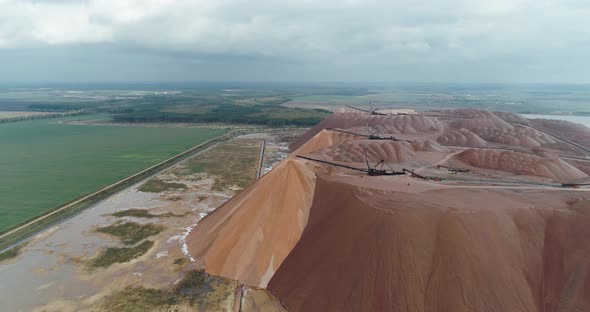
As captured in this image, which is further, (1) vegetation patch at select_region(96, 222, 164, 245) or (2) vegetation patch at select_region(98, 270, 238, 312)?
(1) vegetation patch at select_region(96, 222, 164, 245)

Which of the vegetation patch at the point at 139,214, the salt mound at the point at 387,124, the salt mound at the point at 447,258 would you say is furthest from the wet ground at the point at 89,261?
the salt mound at the point at 387,124

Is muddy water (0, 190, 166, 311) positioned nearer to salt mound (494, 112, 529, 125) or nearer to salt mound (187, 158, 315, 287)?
salt mound (187, 158, 315, 287)

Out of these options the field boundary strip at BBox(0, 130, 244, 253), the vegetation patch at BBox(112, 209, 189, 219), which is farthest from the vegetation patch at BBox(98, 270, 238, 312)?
the field boundary strip at BBox(0, 130, 244, 253)

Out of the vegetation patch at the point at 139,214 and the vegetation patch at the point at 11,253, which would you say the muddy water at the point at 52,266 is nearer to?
the vegetation patch at the point at 11,253

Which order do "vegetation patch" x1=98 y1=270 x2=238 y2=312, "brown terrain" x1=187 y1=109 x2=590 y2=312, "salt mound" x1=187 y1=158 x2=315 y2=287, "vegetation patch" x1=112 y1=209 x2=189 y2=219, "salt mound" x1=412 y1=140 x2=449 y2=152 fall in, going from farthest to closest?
1. "salt mound" x1=412 y1=140 x2=449 y2=152
2. "vegetation patch" x1=112 y1=209 x2=189 y2=219
3. "salt mound" x1=187 y1=158 x2=315 y2=287
4. "vegetation patch" x1=98 y1=270 x2=238 y2=312
5. "brown terrain" x1=187 y1=109 x2=590 y2=312

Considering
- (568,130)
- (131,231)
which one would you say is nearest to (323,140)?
(131,231)

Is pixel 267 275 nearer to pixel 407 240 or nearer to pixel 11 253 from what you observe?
pixel 407 240
